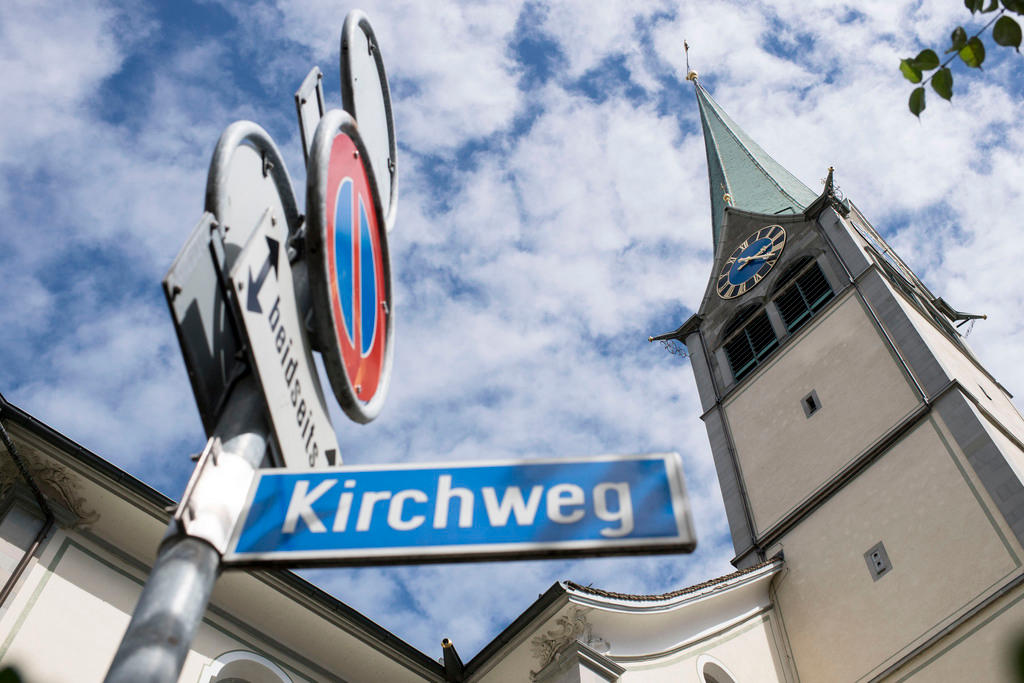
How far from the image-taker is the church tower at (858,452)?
43.0 ft

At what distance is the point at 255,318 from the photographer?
224cm

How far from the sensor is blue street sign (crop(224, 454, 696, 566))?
2.19 metres

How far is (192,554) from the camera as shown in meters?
1.97

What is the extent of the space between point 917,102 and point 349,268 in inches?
95.7

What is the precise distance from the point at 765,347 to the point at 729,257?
5533 millimetres

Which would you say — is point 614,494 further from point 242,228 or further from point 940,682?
point 940,682

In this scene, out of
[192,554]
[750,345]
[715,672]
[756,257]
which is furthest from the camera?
[756,257]

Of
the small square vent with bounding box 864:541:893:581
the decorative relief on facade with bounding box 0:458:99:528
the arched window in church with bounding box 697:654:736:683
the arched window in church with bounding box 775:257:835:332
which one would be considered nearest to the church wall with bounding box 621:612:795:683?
the arched window in church with bounding box 697:654:736:683

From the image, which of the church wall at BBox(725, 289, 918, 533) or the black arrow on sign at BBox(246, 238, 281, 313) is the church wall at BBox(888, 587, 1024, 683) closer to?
the church wall at BBox(725, 289, 918, 533)

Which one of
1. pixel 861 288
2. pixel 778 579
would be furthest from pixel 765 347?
pixel 778 579

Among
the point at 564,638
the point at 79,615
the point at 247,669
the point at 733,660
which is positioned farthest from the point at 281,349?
the point at 733,660

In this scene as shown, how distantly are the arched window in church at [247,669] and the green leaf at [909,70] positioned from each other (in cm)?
908

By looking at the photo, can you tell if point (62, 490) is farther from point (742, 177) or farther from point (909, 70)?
point (742, 177)

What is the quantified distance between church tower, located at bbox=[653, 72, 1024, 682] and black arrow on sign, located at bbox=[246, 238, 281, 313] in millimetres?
8487
